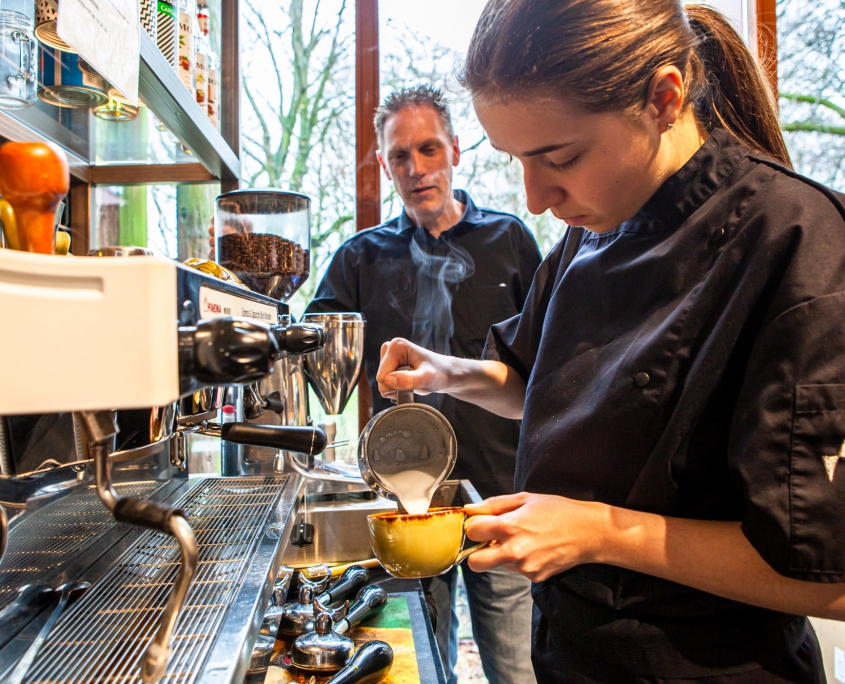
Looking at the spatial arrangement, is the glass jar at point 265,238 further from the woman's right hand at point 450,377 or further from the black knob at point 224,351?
the black knob at point 224,351

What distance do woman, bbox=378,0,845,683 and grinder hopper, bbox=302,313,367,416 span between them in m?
0.53

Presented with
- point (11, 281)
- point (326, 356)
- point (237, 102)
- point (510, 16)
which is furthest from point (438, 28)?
point (11, 281)

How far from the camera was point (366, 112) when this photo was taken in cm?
243

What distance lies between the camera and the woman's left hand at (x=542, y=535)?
2.35 ft

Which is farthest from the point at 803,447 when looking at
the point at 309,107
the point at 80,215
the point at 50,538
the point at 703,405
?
the point at 309,107

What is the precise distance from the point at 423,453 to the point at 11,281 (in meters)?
0.77

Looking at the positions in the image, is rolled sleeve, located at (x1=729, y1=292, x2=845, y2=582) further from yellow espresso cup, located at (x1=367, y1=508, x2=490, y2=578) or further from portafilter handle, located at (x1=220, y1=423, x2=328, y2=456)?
portafilter handle, located at (x1=220, y1=423, x2=328, y2=456)

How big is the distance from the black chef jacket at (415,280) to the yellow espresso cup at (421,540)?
3.36ft

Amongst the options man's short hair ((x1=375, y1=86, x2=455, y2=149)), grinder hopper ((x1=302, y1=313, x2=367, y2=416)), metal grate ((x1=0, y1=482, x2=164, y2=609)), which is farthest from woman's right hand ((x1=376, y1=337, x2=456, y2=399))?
man's short hair ((x1=375, y1=86, x2=455, y2=149))

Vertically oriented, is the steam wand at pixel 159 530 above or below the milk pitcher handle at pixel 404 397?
below

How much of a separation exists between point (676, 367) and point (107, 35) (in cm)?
77

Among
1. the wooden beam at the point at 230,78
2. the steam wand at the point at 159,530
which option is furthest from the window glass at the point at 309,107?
the steam wand at the point at 159,530

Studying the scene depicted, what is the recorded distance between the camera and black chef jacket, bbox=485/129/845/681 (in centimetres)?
63

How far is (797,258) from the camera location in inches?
26.4
